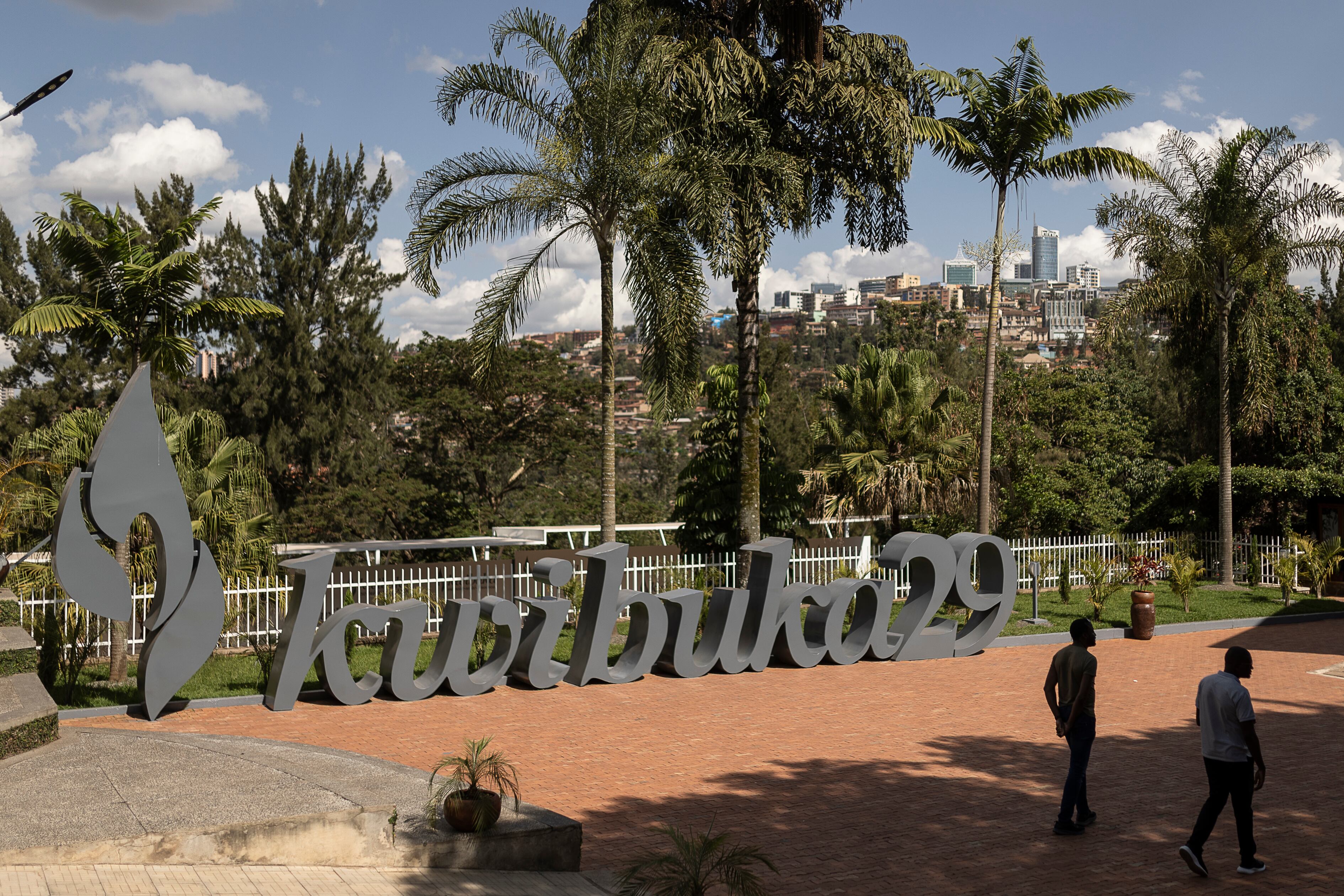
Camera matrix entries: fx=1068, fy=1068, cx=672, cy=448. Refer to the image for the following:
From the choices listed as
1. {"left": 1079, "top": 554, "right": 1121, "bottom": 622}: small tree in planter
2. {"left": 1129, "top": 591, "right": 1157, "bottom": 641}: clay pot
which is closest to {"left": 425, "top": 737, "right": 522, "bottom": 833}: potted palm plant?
{"left": 1129, "top": 591, "right": 1157, "bottom": 641}: clay pot

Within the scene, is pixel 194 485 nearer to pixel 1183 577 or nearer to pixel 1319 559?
pixel 1183 577

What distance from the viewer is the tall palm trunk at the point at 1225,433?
2345 centimetres

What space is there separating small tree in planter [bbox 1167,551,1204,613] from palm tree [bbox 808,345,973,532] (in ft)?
18.6

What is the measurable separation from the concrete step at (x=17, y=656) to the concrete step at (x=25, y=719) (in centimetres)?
47

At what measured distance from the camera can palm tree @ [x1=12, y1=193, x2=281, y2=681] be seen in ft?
42.0

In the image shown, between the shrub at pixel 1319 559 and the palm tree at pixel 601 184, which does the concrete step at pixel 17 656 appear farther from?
the shrub at pixel 1319 559

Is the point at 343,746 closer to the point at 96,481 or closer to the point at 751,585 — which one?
the point at 96,481

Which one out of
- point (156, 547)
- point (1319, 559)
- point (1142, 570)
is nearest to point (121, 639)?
point (156, 547)

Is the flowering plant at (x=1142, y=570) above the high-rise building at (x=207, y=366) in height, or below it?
below

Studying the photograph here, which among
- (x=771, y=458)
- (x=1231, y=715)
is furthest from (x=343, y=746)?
(x=771, y=458)

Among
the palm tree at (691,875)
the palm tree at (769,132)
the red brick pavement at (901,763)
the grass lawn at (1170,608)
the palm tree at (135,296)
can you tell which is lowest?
the red brick pavement at (901,763)

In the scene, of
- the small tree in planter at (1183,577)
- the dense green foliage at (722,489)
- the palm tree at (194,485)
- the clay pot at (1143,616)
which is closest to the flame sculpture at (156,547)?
the palm tree at (194,485)

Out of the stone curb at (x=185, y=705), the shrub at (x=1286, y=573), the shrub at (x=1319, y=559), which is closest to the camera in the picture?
the stone curb at (x=185, y=705)

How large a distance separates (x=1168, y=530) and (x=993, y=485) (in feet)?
15.4
